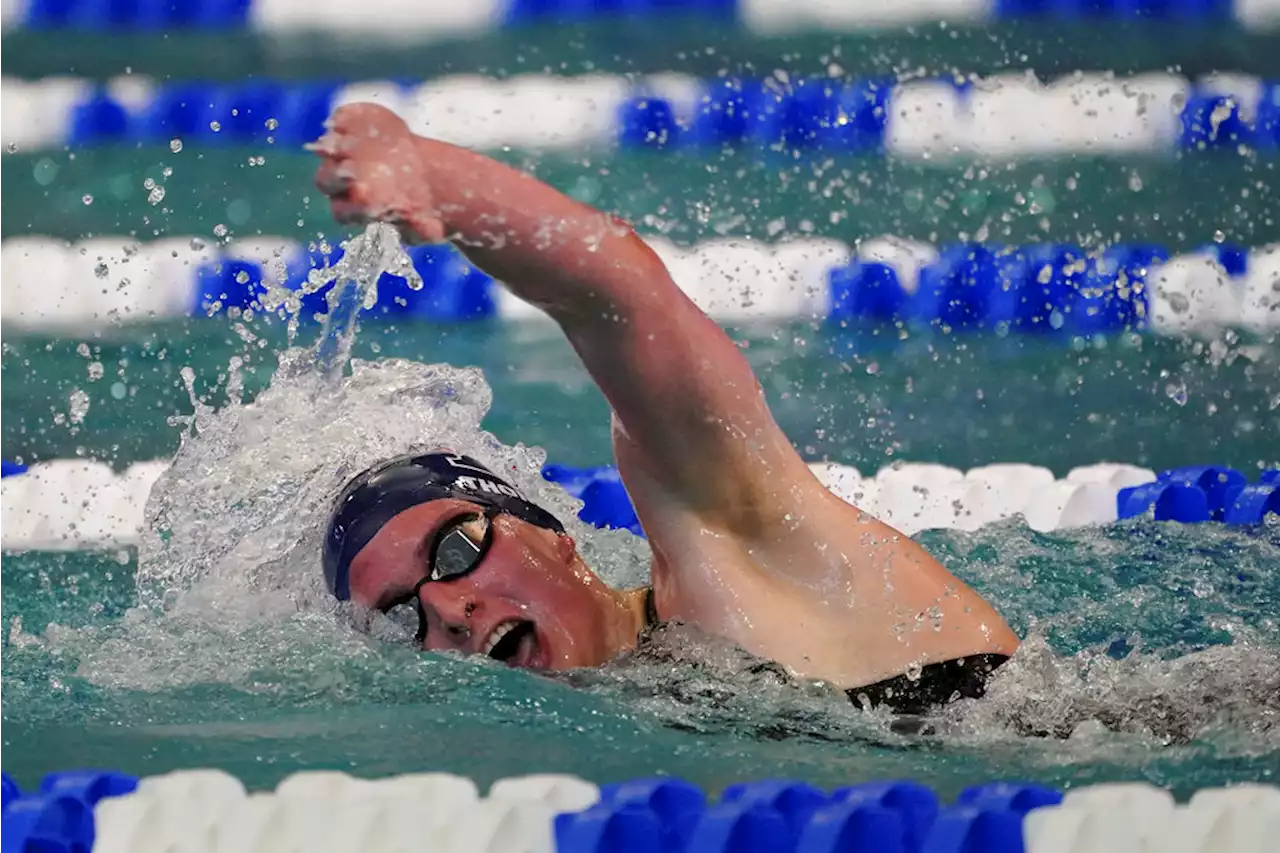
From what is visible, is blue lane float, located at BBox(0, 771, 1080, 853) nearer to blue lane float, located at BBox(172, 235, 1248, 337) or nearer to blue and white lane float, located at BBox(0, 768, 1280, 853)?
blue and white lane float, located at BBox(0, 768, 1280, 853)

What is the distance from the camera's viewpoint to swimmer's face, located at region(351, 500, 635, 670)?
5.85 feet

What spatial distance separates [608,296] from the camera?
156 cm

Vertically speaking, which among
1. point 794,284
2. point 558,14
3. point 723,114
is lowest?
point 794,284

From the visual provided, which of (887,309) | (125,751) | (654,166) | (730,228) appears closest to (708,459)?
(125,751)

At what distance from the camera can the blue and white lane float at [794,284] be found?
3.92 metres

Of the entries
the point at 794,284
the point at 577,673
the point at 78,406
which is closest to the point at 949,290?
the point at 794,284

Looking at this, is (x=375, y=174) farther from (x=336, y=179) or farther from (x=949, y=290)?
(x=949, y=290)

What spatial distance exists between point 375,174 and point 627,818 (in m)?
0.68

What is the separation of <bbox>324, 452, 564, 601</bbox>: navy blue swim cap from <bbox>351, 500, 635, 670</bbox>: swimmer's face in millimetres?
21

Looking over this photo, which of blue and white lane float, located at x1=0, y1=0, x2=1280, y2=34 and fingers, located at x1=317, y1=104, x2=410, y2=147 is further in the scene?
blue and white lane float, located at x1=0, y1=0, x2=1280, y2=34

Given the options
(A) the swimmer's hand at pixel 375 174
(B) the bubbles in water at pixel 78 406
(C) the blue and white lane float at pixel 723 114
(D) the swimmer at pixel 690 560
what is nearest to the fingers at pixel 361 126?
(A) the swimmer's hand at pixel 375 174

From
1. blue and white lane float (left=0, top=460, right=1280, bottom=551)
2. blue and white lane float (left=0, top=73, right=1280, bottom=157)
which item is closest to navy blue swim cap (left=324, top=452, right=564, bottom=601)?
blue and white lane float (left=0, top=460, right=1280, bottom=551)

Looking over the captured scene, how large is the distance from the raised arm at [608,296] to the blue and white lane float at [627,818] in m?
0.30

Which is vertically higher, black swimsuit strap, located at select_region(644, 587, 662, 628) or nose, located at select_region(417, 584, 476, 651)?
black swimsuit strap, located at select_region(644, 587, 662, 628)
